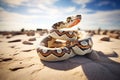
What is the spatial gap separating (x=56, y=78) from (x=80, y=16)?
365 centimetres

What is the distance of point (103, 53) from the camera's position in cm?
520

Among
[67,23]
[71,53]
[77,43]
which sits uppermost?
[67,23]

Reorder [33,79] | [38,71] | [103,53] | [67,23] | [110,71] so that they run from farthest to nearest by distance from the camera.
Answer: [67,23] → [103,53] → [38,71] → [110,71] → [33,79]

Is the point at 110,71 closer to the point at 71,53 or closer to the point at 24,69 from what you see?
the point at 71,53

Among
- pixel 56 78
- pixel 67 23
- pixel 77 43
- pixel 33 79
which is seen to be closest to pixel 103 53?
pixel 77 43

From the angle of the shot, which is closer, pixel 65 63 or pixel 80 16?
pixel 65 63

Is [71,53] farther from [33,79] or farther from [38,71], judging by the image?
[33,79]

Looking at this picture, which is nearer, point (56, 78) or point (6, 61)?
point (56, 78)

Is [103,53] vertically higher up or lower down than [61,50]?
lower down

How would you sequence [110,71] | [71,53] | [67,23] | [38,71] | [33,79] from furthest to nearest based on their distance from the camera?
[67,23]
[71,53]
[38,71]
[110,71]
[33,79]

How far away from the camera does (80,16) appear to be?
17.6 ft

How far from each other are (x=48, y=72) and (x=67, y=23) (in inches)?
149

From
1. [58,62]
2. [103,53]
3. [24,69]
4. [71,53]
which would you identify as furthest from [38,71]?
Result: [103,53]

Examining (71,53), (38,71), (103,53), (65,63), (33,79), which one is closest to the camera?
(33,79)
